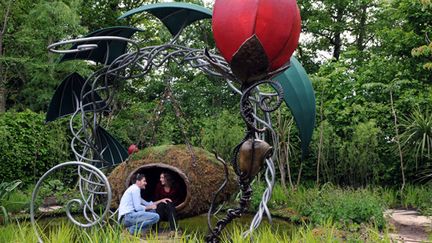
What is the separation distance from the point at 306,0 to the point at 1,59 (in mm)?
9252

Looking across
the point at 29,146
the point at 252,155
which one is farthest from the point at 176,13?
the point at 29,146

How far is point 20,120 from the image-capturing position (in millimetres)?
10422

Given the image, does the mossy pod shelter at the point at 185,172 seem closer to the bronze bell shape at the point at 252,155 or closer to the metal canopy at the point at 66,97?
the metal canopy at the point at 66,97

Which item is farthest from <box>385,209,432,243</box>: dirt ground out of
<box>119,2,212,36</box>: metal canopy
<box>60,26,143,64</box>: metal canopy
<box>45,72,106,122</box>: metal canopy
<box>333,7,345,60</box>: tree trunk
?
<box>333,7,345,60</box>: tree trunk

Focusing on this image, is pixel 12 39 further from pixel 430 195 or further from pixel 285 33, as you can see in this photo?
pixel 285 33

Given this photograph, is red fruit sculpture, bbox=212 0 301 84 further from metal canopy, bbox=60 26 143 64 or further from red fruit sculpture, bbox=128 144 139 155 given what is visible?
red fruit sculpture, bbox=128 144 139 155

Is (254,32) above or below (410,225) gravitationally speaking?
above

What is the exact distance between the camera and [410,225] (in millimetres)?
7129

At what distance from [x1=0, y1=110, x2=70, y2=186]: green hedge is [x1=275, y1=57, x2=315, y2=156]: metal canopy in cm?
680

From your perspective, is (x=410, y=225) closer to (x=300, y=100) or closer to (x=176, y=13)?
(x=300, y=100)

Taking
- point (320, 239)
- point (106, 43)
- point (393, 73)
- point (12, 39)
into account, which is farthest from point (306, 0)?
point (320, 239)

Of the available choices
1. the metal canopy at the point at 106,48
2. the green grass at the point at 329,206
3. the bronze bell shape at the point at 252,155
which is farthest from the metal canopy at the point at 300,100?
the metal canopy at the point at 106,48

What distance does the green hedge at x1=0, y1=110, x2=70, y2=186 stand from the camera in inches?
398

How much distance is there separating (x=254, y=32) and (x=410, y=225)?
538 centimetres
